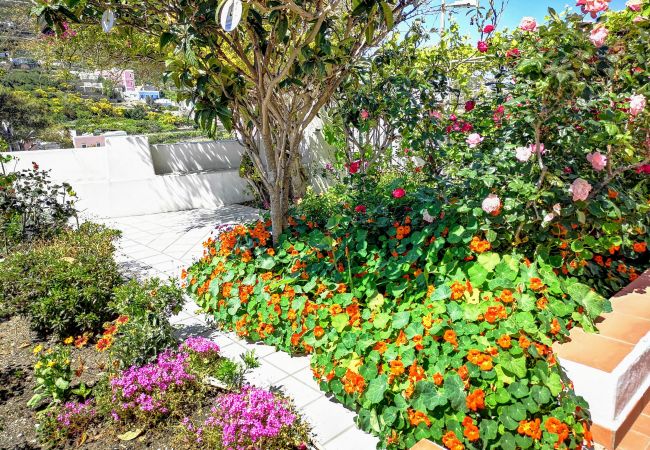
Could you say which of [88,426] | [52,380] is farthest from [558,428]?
[52,380]

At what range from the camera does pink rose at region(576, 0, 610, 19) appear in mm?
2408

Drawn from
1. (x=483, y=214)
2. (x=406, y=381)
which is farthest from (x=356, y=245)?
(x=406, y=381)

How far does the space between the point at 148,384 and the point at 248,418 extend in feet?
2.30

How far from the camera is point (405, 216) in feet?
10.9

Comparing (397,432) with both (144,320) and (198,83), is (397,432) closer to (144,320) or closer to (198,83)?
(144,320)

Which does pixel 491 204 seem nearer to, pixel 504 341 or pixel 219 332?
pixel 504 341

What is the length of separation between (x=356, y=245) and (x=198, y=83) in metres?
1.63

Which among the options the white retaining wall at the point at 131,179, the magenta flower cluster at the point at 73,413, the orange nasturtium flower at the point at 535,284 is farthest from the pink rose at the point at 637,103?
the white retaining wall at the point at 131,179

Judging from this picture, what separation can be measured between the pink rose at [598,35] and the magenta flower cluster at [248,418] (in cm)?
255

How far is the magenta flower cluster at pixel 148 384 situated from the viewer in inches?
87.6

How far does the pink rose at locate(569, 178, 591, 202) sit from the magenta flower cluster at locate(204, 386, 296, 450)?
1.97 meters

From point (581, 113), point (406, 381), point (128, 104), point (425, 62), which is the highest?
point (128, 104)

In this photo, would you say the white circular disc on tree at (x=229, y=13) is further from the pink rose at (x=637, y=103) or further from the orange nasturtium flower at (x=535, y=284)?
the pink rose at (x=637, y=103)

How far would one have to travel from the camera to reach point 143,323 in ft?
9.04
